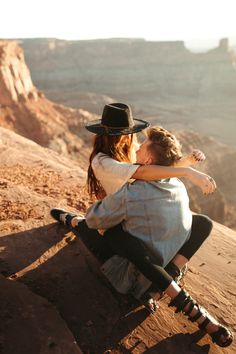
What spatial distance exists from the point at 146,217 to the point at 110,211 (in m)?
0.26

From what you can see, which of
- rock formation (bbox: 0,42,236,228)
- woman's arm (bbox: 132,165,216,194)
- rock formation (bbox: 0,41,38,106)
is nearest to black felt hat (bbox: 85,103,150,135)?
woman's arm (bbox: 132,165,216,194)

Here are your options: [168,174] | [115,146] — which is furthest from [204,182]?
[115,146]

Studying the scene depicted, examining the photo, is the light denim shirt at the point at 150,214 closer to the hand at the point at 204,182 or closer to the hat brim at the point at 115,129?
the hand at the point at 204,182

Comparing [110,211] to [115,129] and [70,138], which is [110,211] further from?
[70,138]

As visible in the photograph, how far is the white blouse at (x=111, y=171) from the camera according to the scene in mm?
2996

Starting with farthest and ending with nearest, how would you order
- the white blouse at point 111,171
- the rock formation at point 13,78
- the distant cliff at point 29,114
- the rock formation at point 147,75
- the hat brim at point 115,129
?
the rock formation at point 147,75
the rock formation at point 13,78
the distant cliff at point 29,114
the hat brim at point 115,129
the white blouse at point 111,171

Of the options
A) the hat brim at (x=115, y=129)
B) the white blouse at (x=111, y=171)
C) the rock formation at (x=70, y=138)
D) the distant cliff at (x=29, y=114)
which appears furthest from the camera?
the distant cliff at (x=29, y=114)

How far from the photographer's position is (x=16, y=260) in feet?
12.1

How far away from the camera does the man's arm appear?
9.75 ft

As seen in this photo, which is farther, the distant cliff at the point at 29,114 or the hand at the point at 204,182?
the distant cliff at the point at 29,114

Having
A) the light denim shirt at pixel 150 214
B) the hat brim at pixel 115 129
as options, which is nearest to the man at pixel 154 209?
the light denim shirt at pixel 150 214

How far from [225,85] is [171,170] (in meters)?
63.4

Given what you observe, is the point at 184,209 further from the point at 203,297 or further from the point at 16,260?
the point at 16,260

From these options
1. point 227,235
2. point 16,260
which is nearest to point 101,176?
point 16,260
